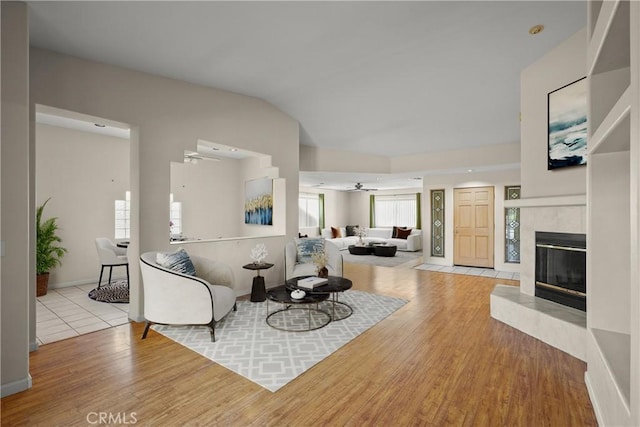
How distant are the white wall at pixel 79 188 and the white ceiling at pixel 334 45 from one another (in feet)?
9.86

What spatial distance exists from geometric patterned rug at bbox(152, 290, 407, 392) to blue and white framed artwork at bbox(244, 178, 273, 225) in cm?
301

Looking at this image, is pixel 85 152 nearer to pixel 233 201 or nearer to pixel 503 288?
pixel 233 201

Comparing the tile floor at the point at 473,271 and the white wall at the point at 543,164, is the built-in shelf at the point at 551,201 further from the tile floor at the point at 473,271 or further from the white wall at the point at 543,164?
the tile floor at the point at 473,271

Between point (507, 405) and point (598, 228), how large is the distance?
137cm

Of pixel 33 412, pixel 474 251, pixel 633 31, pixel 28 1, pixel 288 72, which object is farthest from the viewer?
pixel 474 251

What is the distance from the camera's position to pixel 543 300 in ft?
11.0

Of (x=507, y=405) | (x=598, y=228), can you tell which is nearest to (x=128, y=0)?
(x=598, y=228)


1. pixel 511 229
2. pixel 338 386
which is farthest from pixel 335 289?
pixel 511 229

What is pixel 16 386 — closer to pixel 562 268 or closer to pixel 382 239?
pixel 562 268

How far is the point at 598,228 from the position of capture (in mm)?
2082

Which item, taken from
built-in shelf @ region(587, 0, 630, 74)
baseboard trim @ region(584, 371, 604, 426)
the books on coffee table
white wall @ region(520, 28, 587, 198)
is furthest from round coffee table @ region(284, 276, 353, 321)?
built-in shelf @ region(587, 0, 630, 74)

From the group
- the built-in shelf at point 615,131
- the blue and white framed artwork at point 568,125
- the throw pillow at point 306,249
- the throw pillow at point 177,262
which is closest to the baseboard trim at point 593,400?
the built-in shelf at point 615,131

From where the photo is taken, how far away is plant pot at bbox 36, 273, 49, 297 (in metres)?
4.58

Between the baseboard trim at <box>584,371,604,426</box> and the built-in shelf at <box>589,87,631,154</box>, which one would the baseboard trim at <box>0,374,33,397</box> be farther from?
the built-in shelf at <box>589,87,631,154</box>
